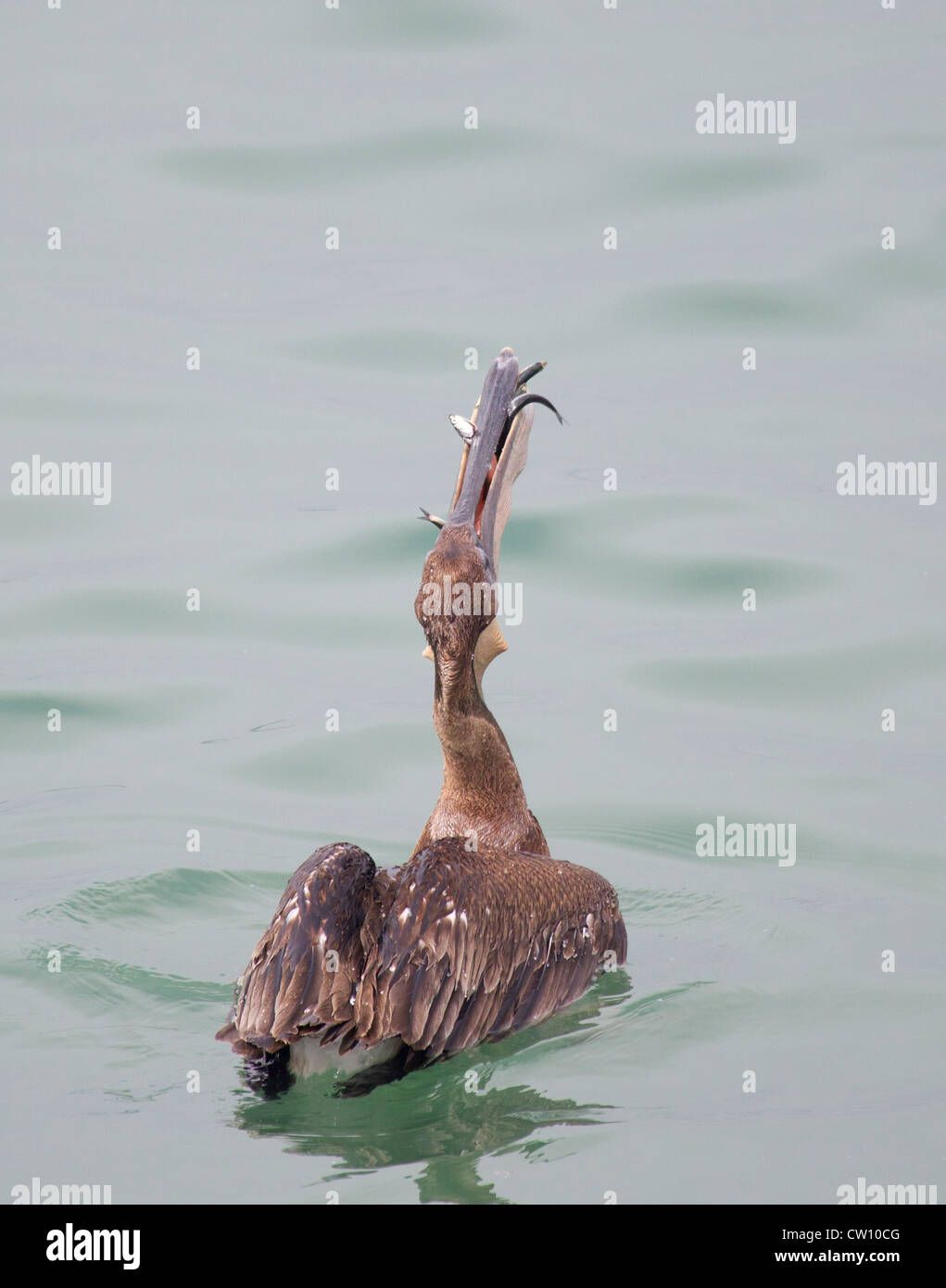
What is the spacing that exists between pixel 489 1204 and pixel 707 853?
3265 millimetres

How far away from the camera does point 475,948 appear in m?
6.20

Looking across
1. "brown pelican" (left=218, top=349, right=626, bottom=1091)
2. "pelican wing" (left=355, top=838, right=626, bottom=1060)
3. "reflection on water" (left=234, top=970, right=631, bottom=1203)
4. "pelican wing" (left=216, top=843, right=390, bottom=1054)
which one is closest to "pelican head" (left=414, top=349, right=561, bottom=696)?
"brown pelican" (left=218, top=349, right=626, bottom=1091)

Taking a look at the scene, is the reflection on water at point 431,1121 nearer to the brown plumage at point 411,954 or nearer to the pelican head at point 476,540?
the brown plumage at point 411,954

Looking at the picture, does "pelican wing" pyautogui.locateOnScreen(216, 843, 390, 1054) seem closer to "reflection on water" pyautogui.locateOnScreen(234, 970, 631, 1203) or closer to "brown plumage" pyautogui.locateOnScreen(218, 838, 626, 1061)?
"brown plumage" pyautogui.locateOnScreen(218, 838, 626, 1061)

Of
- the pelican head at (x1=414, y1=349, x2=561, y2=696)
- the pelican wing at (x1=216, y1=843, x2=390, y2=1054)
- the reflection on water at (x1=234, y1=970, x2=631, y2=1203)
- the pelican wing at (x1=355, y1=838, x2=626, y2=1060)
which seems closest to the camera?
the reflection on water at (x1=234, y1=970, x2=631, y2=1203)

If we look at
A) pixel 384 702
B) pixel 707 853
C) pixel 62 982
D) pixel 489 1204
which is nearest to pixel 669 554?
pixel 384 702

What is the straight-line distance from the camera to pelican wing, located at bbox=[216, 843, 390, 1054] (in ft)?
19.0

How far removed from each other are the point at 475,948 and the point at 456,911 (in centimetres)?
14

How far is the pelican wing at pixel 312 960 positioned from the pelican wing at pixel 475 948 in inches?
2.8

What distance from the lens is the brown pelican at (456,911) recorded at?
19.3 feet

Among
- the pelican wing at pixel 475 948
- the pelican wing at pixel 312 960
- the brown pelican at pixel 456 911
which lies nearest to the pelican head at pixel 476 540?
the brown pelican at pixel 456 911

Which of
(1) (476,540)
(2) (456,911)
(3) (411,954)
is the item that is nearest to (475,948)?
(2) (456,911)

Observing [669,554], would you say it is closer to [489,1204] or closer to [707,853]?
[707,853]

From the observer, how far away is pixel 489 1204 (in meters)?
5.51
